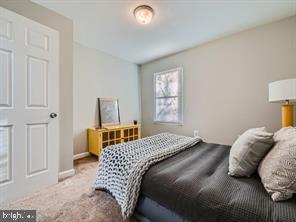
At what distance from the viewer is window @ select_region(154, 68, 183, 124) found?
360 centimetres

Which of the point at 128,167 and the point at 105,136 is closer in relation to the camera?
the point at 128,167

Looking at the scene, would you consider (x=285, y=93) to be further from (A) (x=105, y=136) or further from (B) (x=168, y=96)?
(A) (x=105, y=136)

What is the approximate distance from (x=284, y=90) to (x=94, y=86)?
315 cm

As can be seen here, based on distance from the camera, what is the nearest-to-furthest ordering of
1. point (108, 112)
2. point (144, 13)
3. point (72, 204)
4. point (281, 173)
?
point (281, 173), point (72, 204), point (144, 13), point (108, 112)

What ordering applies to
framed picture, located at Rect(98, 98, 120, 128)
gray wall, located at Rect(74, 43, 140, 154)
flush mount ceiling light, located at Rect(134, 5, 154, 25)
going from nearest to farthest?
flush mount ceiling light, located at Rect(134, 5, 154, 25), gray wall, located at Rect(74, 43, 140, 154), framed picture, located at Rect(98, 98, 120, 128)

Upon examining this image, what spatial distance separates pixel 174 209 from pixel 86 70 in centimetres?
304

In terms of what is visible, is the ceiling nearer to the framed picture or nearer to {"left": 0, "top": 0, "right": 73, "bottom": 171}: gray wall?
{"left": 0, "top": 0, "right": 73, "bottom": 171}: gray wall

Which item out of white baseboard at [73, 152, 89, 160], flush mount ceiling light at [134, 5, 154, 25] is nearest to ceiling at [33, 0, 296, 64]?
flush mount ceiling light at [134, 5, 154, 25]

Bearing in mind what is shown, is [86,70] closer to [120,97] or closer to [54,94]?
[120,97]

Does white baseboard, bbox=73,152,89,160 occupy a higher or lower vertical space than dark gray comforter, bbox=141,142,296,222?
lower

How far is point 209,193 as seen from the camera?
908 millimetres

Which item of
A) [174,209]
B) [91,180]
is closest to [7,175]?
[91,180]

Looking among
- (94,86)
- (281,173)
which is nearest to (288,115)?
(281,173)

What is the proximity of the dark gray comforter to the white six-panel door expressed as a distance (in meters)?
1.44
